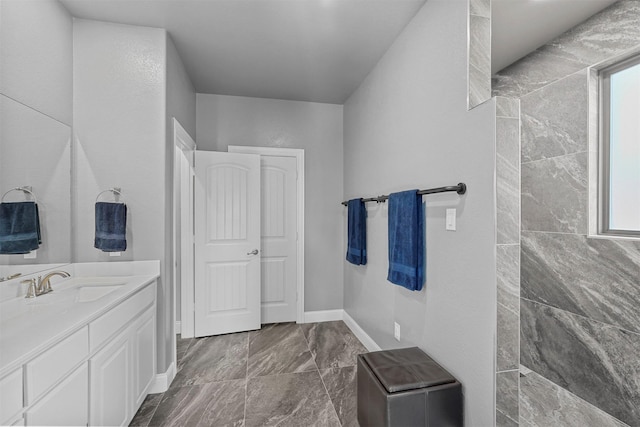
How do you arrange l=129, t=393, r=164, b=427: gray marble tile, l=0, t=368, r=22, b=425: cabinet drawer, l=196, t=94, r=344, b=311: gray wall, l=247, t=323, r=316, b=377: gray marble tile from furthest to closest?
l=196, t=94, r=344, b=311: gray wall < l=247, t=323, r=316, b=377: gray marble tile < l=129, t=393, r=164, b=427: gray marble tile < l=0, t=368, r=22, b=425: cabinet drawer

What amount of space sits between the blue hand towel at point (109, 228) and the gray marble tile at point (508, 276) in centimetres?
239

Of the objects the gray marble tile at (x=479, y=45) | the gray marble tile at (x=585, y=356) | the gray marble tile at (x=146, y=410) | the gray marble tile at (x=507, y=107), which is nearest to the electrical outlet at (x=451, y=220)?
the gray marble tile at (x=507, y=107)

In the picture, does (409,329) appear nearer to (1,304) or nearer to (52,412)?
(52,412)

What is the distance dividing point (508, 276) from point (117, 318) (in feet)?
6.70

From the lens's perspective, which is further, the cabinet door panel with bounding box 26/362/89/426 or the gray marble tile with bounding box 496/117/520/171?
the gray marble tile with bounding box 496/117/520/171

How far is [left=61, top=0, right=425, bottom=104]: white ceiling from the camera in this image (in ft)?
6.66

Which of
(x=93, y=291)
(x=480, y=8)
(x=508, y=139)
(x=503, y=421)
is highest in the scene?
(x=480, y=8)

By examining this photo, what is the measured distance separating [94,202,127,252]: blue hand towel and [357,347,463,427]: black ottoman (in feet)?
6.18

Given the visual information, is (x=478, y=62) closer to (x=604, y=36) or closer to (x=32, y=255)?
(x=604, y=36)

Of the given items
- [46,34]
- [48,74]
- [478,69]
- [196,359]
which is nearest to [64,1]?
[46,34]

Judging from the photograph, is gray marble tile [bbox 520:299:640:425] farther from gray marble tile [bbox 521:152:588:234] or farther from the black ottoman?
the black ottoman

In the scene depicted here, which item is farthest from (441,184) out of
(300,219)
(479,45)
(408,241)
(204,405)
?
(204,405)

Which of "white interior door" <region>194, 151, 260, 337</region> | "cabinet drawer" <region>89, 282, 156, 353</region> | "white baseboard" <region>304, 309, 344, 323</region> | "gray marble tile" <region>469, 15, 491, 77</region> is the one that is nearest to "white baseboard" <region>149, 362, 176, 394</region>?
"cabinet drawer" <region>89, 282, 156, 353</region>

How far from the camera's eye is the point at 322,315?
369cm
